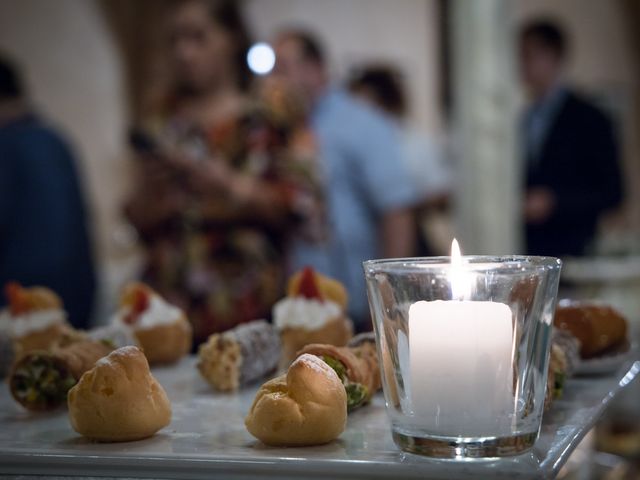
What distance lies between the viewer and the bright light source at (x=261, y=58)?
2528mm

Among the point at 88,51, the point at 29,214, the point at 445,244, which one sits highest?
the point at 88,51

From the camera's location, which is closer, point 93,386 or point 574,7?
point 93,386

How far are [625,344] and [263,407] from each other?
0.64 m

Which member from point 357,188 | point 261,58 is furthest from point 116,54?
point 357,188

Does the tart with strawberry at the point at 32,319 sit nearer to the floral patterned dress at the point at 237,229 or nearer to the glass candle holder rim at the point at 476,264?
the glass candle holder rim at the point at 476,264

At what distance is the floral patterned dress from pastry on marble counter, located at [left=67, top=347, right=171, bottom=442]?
1.39 meters

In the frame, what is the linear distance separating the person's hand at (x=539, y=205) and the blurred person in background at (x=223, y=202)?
108cm

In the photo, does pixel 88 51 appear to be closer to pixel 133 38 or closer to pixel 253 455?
pixel 133 38

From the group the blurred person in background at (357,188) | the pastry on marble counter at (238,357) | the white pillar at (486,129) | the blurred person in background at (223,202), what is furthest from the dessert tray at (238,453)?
the white pillar at (486,129)

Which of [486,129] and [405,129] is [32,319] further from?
[405,129]

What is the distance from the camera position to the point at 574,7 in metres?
6.61

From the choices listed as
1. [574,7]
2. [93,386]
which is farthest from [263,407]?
[574,7]

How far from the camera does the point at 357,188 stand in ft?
8.75

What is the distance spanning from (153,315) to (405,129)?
13.4 ft
